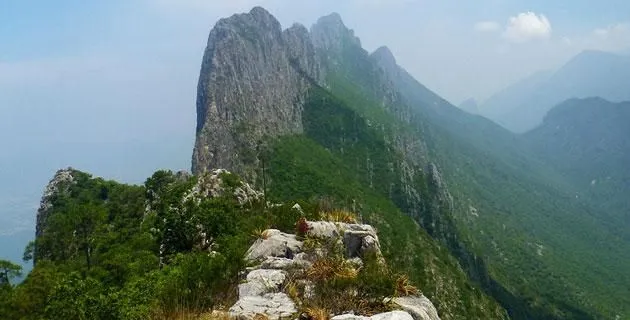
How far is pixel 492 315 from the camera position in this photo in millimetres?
119625

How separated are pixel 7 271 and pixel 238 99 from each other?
115m

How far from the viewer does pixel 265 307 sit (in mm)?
14656

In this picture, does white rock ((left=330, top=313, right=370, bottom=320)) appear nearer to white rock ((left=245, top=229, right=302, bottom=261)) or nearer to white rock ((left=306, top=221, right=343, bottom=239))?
white rock ((left=245, top=229, right=302, bottom=261))

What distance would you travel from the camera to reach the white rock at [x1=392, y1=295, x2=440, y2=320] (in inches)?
593

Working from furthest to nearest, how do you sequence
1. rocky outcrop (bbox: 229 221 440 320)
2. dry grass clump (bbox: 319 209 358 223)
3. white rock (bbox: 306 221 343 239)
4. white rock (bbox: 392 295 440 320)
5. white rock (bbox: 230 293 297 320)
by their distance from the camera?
dry grass clump (bbox: 319 209 358 223) < white rock (bbox: 306 221 343 239) < white rock (bbox: 392 295 440 320) < rocky outcrop (bbox: 229 221 440 320) < white rock (bbox: 230 293 297 320)

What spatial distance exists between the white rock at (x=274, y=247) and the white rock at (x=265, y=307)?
16.4 ft

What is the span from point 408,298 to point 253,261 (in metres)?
6.57

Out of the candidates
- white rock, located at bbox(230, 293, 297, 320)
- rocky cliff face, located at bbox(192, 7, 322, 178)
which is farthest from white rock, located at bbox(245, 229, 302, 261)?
rocky cliff face, located at bbox(192, 7, 322, 178)

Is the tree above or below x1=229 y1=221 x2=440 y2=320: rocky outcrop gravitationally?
below

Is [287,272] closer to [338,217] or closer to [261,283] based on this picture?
[261,283]

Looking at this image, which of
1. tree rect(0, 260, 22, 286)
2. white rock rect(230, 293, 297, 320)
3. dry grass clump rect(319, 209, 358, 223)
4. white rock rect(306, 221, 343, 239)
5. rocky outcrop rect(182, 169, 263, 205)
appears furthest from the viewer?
rocky outcrop rect(182, 169, 263, 205)

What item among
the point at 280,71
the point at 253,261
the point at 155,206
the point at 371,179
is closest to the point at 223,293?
the point at 253,261

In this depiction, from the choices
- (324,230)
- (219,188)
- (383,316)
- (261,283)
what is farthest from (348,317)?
(219,188)

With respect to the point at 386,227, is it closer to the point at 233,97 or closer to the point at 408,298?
the point at 233,97
